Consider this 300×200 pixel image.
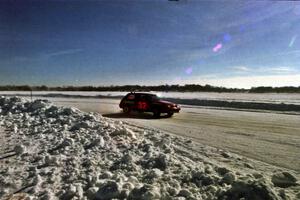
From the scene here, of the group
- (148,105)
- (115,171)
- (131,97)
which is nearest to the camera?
(115,171)

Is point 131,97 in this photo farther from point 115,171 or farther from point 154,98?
point 115,171

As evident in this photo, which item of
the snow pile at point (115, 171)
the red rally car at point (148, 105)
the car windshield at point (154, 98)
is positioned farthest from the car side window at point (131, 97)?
the snow pile at point (115, 171)

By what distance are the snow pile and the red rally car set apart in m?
9.40

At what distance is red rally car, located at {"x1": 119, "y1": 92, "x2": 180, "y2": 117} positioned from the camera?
1831 centimetres

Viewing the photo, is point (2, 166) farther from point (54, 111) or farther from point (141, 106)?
point (141, 106)

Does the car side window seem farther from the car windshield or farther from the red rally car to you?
the car windshield

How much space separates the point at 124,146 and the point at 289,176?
3716 millimetres

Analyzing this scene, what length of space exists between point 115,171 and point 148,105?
43.3 ft

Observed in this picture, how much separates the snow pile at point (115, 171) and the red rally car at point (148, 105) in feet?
30.9

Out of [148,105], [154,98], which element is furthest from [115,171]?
[154,98]

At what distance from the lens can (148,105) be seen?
61.4 feet

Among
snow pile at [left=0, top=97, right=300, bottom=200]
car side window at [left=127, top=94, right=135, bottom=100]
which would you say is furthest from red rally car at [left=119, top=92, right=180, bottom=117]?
snow pile at [left=0, top=97, right=300, bottom=200]

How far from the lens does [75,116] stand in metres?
11.1

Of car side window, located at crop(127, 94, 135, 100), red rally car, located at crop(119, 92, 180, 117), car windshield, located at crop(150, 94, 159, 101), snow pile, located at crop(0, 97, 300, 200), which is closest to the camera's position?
snow pile, located at crop(0, 97, 300, 200)
